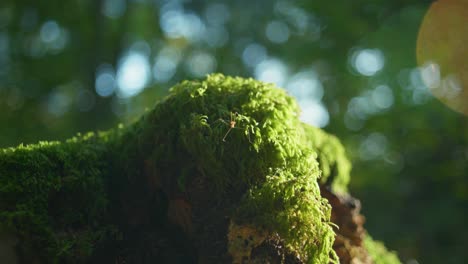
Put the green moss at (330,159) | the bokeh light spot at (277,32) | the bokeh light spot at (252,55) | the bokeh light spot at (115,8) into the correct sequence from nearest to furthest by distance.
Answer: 1. the green moss at (330,159)
2. the bokeh light spot at (277,32)
3. the bokeh light spot at (115,8)
4. the bokeh light spot at (252,55)

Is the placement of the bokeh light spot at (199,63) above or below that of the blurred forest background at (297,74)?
above

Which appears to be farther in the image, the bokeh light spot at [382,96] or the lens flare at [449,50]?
the bokeh light spot at [382,96]

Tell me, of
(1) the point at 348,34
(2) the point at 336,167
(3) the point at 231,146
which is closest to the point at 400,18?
(1) the point at 348,34

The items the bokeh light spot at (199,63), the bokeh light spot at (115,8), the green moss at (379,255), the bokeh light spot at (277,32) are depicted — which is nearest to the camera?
the green moss at (379,255)

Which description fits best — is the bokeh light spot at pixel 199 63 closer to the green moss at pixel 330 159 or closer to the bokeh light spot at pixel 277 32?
the bokeh light spot at pixel 277 32

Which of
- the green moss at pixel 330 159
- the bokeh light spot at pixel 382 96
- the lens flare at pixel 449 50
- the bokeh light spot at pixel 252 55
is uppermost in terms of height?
the bokeh light spot at pixel 252 55

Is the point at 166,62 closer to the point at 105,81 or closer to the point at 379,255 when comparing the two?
the point at 105,81

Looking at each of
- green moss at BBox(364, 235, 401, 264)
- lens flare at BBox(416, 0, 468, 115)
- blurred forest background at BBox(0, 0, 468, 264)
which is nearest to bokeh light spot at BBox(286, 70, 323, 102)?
blurred forest background at BBox(0, 0, 468, 264)

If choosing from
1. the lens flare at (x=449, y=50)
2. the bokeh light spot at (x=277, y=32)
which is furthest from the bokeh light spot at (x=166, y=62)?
the lens flare at (x=449, y=50)
